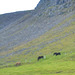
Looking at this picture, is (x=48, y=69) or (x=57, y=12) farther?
(x=57, y=12)

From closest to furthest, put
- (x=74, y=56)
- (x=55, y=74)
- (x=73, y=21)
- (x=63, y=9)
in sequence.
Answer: (x=55, y=74), (x=74, y=56), (x=73, y=21), (x=63, y=9)

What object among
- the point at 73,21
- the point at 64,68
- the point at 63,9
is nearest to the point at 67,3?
the point at 63,9

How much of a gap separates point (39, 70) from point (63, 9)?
142 meters

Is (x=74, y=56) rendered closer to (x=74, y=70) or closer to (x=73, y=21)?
(x=74, y=70)

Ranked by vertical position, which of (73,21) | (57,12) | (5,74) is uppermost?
(57,12)

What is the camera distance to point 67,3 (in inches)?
7116

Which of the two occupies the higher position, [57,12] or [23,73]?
[57,12]

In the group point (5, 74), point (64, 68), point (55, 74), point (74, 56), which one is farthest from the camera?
point (74, 56)

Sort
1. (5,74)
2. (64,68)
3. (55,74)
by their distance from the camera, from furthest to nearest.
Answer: (5,74) → (64,68) → (55,74)

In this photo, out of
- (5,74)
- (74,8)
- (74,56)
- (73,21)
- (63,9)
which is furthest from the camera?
(63,9)

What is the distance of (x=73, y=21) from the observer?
12675cm

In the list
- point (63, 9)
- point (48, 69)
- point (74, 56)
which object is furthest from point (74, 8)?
point (48, 69)

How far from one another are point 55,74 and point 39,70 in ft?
17.8

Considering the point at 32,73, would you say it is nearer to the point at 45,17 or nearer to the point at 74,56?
the point at 74,56
